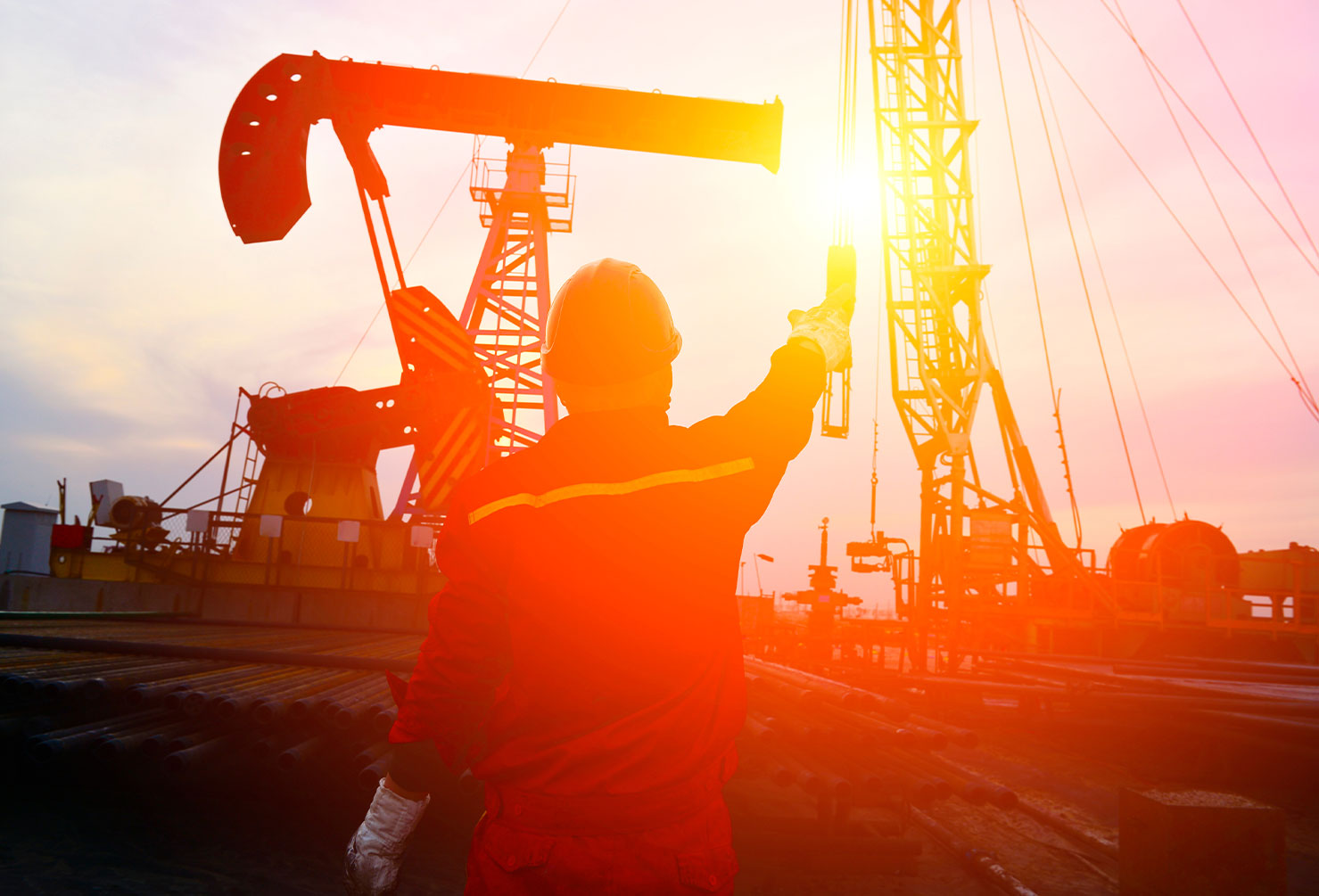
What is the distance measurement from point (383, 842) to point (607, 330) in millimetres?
1197

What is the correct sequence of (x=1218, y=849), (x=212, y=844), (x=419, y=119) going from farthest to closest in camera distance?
A: (x=419, y=119) < (x=212, y=844) < (x=1218, y=849)

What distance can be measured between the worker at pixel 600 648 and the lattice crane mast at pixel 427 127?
739cm

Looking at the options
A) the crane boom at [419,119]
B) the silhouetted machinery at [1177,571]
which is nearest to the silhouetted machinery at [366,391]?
the crane boom at [419,119]

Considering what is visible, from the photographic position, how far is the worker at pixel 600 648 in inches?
53.6

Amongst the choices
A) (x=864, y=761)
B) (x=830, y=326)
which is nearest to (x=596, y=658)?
(x=830, y=326)

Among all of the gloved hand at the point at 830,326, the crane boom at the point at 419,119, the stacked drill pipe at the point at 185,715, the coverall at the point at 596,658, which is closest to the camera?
the coverall at the point at 596,658

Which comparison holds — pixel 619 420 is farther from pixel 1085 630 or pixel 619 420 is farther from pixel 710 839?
pixel 1085 630

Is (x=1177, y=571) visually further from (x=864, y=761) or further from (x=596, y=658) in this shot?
(x=596, y=658)

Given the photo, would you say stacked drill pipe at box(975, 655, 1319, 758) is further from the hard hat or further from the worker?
the hard hat

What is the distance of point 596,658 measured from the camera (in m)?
1.39

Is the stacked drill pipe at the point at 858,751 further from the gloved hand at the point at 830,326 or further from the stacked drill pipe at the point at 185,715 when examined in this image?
the gloved hand at the point at 830,326

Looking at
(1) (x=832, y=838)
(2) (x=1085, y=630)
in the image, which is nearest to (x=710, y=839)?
(1) (x=832, y=838)

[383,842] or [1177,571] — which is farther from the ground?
[1177,571]

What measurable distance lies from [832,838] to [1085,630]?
12207 millimetres
